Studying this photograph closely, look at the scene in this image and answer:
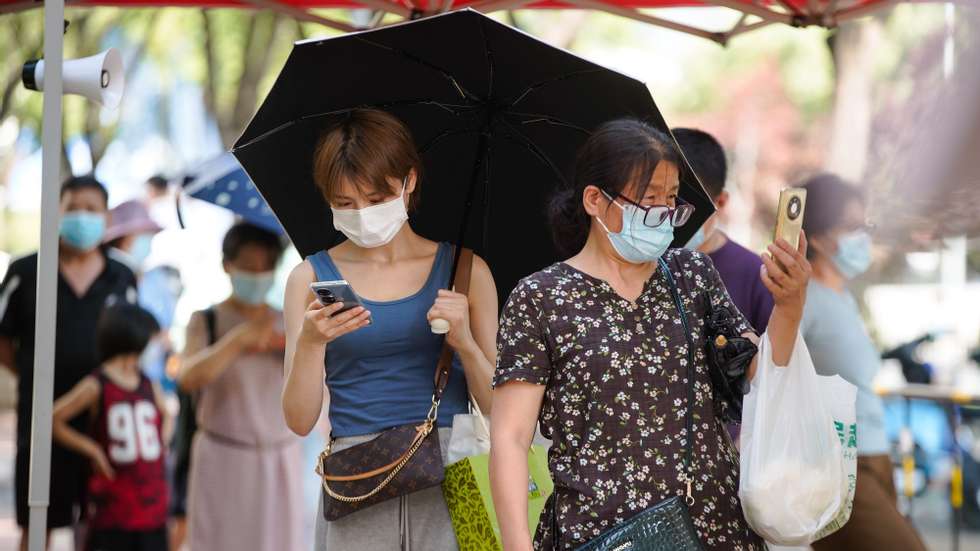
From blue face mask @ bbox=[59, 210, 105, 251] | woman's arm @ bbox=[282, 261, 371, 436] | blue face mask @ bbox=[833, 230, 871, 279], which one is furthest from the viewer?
blue face mask @ bbox=[59, 210, 105, 251]

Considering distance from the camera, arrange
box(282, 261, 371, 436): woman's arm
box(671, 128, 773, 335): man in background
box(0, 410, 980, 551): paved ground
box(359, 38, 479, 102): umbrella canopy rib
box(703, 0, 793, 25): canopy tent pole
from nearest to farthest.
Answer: box(282, 261, 371, 436): woman's arm
box(359, 38, 479, 102): umbrella canopy rib
box(671, 128, 773, 335): man in background
box(703, 0, 793, 25): canopy tent pole
box(0, 410, 980, 551): paved ground

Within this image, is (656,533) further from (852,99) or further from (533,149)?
(852,99)

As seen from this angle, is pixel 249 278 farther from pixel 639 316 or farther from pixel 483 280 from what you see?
pixel 639 316

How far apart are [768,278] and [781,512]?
0.53 meters

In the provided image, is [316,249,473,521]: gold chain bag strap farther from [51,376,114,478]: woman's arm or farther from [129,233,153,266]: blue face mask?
[129,233,153,266]: blue face mask

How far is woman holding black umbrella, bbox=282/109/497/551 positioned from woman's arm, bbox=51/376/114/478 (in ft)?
11.2

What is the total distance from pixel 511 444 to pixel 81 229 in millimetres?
4563

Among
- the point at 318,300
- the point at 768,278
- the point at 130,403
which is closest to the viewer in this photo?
the point at 768,278

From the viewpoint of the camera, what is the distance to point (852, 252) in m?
5.53

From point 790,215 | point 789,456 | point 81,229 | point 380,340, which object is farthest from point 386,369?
point 81,229

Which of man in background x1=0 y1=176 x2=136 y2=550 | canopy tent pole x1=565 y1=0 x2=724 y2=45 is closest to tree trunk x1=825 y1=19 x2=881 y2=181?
canopy tent pole x1=565 y1=0 x2=724 y2=45

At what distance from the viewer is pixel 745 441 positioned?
3.27 metres

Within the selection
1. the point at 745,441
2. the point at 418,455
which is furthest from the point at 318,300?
the point at 745,441

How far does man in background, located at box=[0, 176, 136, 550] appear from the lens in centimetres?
705
